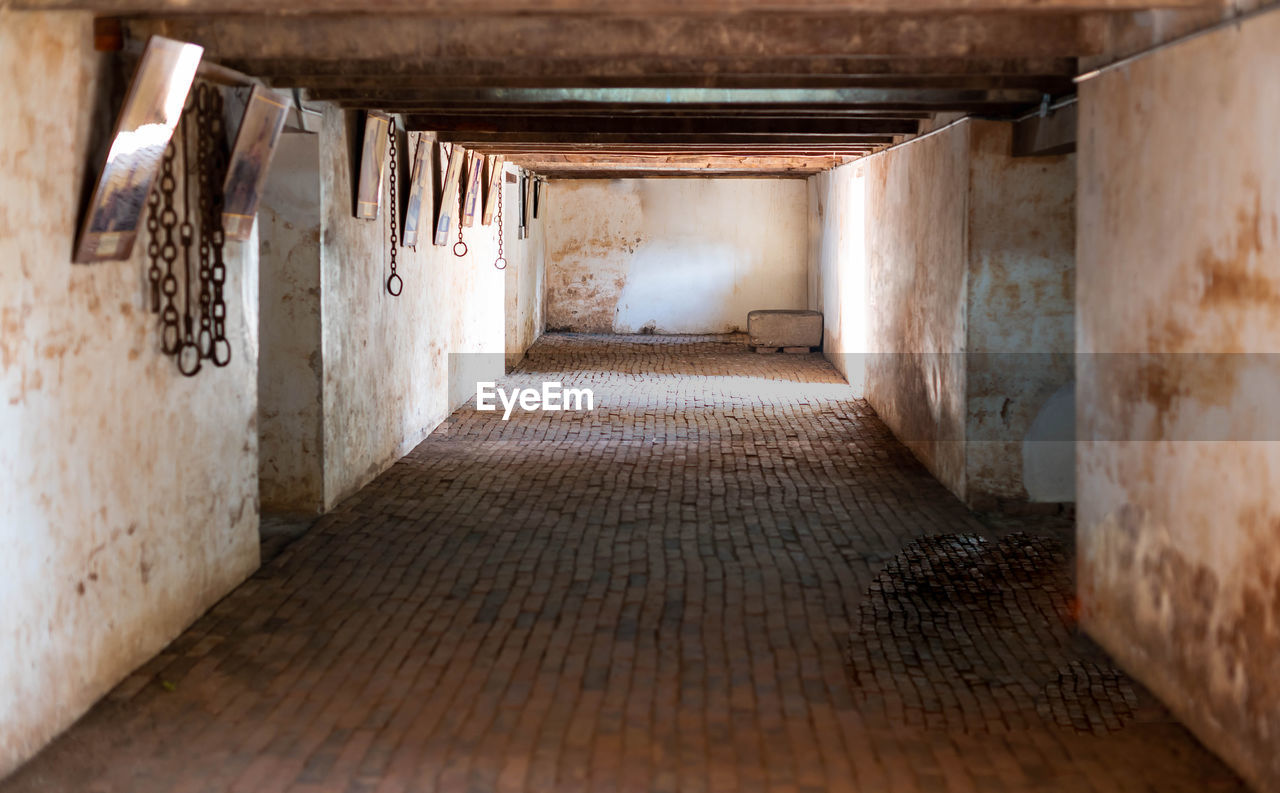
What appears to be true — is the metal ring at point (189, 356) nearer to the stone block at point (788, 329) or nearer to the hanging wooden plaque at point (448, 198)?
the hanging wooden plaque at point (448, 198)

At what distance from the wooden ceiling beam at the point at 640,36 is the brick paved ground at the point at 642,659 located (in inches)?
108

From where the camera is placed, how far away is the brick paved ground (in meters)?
4.41

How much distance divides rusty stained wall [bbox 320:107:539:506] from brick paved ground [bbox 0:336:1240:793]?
1.64 feet

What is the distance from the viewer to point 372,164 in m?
8.88

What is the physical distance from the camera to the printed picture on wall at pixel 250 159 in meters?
6.16

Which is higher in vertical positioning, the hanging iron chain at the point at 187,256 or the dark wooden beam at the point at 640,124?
the dark wooden beam at the point at 640,124

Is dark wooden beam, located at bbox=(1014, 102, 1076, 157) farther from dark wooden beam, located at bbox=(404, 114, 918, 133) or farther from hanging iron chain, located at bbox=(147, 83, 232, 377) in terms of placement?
hanging iron chain, located at bbox=(147, 83, 232, 377)

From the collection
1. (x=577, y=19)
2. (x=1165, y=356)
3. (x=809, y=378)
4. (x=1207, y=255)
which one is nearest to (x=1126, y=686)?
(x=1165, y=356)

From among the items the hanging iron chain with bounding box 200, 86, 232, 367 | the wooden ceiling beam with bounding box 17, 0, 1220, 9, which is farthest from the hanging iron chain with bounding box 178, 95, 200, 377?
the wooden ceiling beam with bounding box 17, 0, 1220, 9

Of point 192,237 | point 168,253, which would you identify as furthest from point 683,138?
point 168,253

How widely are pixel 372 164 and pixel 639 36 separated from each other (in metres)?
3.69

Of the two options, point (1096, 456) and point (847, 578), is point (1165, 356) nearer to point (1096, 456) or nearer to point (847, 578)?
point (1096, 456)

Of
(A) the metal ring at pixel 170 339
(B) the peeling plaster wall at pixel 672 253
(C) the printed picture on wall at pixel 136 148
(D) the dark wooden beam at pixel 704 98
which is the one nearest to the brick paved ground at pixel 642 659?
(A) the metal ring at pixel 170 339

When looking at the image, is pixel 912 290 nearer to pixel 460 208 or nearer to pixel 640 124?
pixel 640 124
